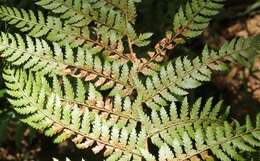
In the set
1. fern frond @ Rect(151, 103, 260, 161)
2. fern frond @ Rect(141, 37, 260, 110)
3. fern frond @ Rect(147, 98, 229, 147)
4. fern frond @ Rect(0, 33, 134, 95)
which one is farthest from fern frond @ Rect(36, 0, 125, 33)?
fern frond @ Rect(151, 103, 260, 161)

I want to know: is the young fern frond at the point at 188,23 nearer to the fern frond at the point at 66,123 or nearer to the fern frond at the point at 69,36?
the fern frond at the point at 69,36

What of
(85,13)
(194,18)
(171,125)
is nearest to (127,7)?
(85,13)

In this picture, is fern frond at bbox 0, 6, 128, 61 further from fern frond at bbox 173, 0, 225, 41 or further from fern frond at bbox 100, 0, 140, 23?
fern frond at bbox 173, 0, 225, 41

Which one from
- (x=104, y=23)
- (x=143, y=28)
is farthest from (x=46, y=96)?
(x=143, y=28)

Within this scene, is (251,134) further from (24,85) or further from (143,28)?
(143,28)

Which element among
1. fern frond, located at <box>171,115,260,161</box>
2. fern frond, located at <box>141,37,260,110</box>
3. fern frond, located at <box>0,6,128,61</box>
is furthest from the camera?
fern frond, located at <box>0,6,128,61</box>

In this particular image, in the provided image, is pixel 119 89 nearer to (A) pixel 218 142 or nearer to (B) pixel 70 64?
(B) pixel 70 64

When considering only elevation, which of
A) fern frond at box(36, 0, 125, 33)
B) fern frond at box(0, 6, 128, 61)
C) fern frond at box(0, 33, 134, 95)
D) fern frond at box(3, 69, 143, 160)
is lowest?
fern frond at box(3, 69, 143, 160)
